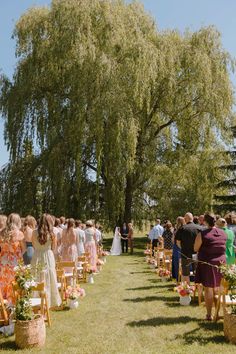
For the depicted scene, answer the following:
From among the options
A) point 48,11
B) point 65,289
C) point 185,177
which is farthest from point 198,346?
point 48,11

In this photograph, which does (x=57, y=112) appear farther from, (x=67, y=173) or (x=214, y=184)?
(x=214, y=184)

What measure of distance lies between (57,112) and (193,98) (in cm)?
686

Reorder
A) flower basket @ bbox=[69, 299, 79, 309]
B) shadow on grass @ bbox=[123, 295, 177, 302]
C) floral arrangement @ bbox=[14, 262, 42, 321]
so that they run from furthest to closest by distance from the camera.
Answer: shadow on grass @ bbox=[123, 295, 177, 302]
flower basket @ bbox=[69, 299, 79, 309]
floral arrangement @ bbox=[14, 262, 42, 321]

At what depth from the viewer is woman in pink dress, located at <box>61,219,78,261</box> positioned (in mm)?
12164

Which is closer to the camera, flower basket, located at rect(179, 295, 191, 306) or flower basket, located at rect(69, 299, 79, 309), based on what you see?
flower basket, located at rect(69, 299, 79, 309)

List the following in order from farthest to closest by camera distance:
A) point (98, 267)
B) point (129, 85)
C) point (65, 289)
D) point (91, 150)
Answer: point (91, 150) < point (129, 85) < point (98, 267) < point (65, 289)

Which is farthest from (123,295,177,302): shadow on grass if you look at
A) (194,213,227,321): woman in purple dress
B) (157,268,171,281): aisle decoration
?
(157,268,171,281): aisle decoration

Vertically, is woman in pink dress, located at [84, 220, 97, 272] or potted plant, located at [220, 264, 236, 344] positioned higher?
woman in pink dress, located at [84, 220, 97, 272]

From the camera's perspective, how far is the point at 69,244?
12195 mm

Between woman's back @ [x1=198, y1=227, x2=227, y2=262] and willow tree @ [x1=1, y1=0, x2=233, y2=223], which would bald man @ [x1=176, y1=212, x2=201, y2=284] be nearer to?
woman's back @ [x1=198, y1=227, x2=227, y2=262]

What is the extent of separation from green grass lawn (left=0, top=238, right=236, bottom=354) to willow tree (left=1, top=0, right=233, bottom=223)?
34.4 ft

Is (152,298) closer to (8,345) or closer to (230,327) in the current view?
(230,327)

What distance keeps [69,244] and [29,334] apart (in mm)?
5442

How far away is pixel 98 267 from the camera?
15.9 meters
